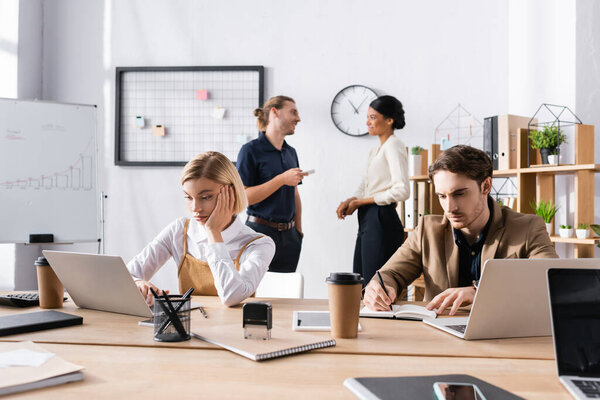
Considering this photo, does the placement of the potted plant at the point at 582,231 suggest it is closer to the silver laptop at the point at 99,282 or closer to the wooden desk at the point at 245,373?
the wooden desk at the point at 245,373

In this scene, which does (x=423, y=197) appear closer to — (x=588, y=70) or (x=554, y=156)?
(x=554, y=156)

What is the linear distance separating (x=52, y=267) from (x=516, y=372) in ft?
3.81

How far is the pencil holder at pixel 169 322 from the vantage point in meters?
A: 0.99

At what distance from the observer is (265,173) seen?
264 cm

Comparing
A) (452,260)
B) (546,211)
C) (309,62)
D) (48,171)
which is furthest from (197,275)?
(309,62)

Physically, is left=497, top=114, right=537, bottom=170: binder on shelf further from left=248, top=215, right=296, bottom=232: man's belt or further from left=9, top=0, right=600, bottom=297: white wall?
left=248, top=215, right=296, bottom=232: man's belt

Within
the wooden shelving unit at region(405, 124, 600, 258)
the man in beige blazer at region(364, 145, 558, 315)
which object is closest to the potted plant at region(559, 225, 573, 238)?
the wooden shelving unit at region(405, 124, 600, 258)

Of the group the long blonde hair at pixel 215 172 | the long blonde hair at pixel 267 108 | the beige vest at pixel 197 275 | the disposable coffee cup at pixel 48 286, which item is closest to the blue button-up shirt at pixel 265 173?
the long blonde hair at pixel 267 108

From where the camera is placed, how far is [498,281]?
98 centimetres

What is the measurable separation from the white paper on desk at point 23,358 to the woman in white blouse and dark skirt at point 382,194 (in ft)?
6.60

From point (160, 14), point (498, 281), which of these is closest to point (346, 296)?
point (498, 281)

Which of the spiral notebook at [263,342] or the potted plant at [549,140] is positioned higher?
the potted plant at [549,140]

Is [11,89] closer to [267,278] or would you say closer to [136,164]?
[136,164]

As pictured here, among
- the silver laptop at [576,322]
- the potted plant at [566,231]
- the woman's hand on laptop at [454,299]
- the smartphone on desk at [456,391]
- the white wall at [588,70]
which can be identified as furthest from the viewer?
the white wall at [588,70]
